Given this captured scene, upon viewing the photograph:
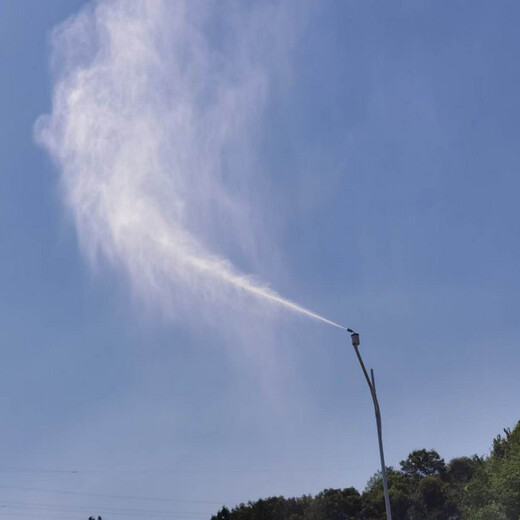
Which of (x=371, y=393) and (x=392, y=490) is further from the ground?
(x=392, y=490)

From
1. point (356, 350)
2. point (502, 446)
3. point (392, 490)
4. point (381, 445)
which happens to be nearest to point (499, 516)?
point (502, 446)

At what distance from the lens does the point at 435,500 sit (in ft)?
389

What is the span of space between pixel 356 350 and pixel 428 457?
484 ft

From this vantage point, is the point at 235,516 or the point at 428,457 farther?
the point at 428,457

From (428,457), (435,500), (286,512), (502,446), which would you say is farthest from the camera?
→ (428,457)

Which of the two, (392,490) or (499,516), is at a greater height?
(392,490)

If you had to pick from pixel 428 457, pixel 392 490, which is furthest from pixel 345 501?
pixel 428 457

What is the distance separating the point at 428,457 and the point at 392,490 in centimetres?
4667

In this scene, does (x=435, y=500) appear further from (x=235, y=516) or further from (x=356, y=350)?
(x=356, y=350)

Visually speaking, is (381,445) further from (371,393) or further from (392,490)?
(392,490)

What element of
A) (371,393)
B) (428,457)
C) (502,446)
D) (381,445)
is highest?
(428,457)

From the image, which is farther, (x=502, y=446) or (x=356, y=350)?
(x=502, y=446)

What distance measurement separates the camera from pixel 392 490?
11988 cm

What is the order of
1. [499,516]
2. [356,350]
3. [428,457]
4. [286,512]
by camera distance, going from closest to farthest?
[356,350]
[499,516]
[286,512]
[428,457]
